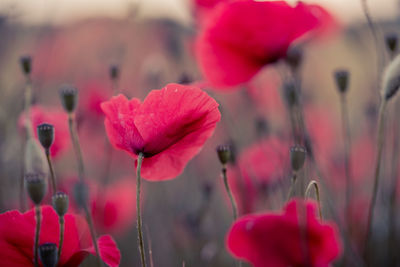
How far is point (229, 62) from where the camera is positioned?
0.82m

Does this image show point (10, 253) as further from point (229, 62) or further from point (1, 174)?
point (1, 174)

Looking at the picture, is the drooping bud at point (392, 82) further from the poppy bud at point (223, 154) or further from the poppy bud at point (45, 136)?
the poppy bud at point (45, 136)

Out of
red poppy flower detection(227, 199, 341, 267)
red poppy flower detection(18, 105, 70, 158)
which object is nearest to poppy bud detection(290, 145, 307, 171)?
red poppy flower detection(227, 199, 341, 267)

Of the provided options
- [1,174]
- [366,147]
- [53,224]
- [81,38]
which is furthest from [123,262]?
[81,38]

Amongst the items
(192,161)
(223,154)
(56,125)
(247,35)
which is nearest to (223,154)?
(223,154)

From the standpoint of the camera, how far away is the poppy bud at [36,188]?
0.48 metres

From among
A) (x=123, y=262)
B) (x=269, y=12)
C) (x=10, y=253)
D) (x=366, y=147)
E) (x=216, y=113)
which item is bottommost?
(x=123, y=262)

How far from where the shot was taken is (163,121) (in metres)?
0.56

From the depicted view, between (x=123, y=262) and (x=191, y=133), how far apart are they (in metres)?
0.96

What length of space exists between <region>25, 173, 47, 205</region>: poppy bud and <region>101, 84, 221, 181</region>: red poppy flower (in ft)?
0.37

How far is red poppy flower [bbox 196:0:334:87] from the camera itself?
76cm

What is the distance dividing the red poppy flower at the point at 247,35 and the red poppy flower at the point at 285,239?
36cm

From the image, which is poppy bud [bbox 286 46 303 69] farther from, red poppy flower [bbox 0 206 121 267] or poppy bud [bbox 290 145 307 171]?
red poppy flower [bbox 0 206 121 267]

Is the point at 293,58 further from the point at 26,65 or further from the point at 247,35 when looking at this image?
the point at 26,65
